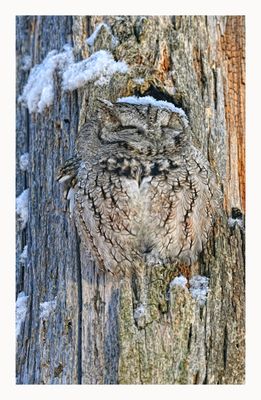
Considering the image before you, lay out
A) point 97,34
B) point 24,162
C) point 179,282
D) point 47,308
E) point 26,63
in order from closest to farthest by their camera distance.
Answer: point 179,282 → point 47,308 → point 97,34 → point 24,162 → point 26,63

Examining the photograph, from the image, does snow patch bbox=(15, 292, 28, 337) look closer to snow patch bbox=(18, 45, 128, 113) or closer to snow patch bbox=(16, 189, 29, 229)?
snow patch bbox=(16, 189, 29, 229)

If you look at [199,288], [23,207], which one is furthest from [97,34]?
[199,288]

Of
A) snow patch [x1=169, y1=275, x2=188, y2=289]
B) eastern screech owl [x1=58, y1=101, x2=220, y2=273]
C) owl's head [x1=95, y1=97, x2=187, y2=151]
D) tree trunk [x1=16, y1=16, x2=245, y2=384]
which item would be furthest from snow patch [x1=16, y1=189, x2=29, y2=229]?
snow patch [x1=169, y1=275, x2=188, y2=289]

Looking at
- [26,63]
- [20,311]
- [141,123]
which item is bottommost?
[20,311]

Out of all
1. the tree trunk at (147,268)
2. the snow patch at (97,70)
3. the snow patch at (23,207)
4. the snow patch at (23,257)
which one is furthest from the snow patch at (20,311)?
the snow patch at (97,70)

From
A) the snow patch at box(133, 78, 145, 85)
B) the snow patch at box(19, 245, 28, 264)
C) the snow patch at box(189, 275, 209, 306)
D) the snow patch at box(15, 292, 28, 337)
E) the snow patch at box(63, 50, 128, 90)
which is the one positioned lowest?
the snow patch at box(15, 292, 28, 337)

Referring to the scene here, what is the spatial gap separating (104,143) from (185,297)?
601 millimetres

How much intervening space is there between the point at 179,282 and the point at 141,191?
0.33 metres

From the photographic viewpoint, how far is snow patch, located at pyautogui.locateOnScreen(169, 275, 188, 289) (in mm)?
2133

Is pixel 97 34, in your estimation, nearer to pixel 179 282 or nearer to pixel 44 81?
pixel 44 81

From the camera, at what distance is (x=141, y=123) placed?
2.18 m

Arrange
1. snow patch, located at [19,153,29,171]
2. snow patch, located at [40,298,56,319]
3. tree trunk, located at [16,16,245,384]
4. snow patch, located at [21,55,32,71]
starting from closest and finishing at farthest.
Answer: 1. tree trunk, located at [16,16,245,384]
2. snow patch, located at [40,298,56,319]
3. snow patch, located at [19,153,29,171]
4. snow patch, located at [21,55,32,71]

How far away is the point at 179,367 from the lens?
208 cm

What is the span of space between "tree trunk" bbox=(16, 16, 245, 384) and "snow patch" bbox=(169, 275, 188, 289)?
0.04 ft
